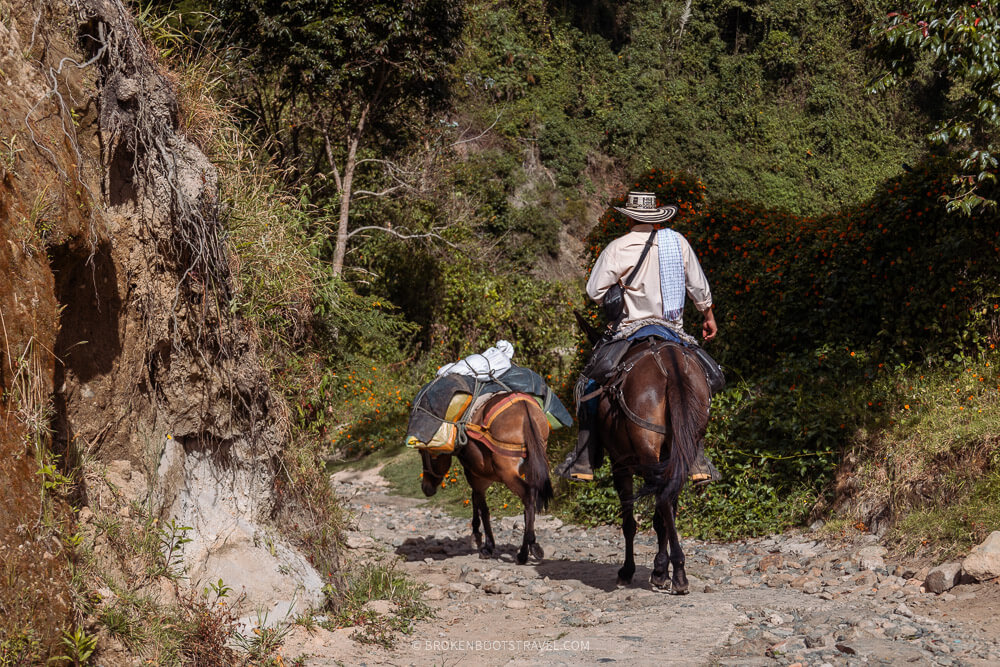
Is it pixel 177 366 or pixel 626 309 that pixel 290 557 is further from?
pixel 626 309

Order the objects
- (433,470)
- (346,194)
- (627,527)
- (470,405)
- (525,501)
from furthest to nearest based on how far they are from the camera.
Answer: (346,194) < (433,470) < (470,405) < (525,501) < (627,527)

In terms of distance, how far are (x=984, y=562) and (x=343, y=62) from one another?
14342mm

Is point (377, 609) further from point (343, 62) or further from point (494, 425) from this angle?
point (343, 62)

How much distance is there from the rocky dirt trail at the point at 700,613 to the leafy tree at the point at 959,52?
11.2ft

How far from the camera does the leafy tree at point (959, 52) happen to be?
24.0 ft

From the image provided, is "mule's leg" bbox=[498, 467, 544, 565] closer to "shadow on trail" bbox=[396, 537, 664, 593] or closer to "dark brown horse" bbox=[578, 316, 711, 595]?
"shadow on trail" bbox=[396, 537, 664, 593]

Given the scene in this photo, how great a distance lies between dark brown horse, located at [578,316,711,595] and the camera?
6641 mm

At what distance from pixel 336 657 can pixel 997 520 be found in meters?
5.13

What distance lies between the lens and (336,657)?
5539 millimetres

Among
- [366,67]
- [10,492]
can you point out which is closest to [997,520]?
[10,492]

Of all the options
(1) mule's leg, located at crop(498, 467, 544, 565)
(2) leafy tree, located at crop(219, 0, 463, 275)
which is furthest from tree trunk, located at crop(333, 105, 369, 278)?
(1) mule's leg, located at crop(498, 467, 544, 565)

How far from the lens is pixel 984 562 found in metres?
6.27

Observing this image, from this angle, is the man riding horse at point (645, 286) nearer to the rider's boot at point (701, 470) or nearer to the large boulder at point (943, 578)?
the rider's boot at point (701, 470)

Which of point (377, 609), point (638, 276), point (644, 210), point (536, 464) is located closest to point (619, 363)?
point (638, 276)
